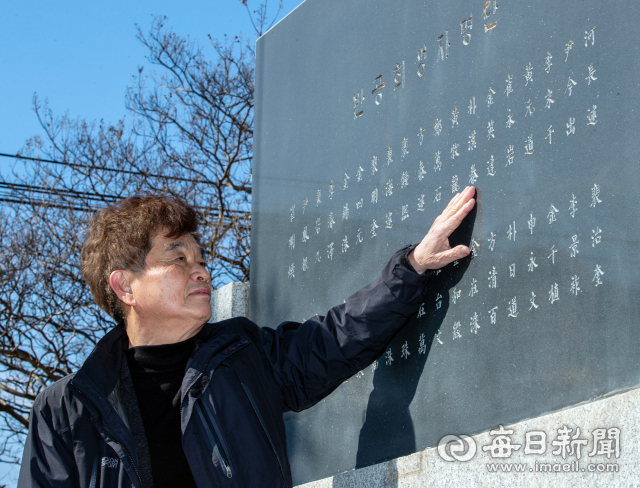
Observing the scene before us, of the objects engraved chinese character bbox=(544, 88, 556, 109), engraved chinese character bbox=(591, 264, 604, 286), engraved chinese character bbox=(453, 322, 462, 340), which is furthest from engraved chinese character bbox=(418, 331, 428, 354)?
engraved chinese character bbox=(544, 88, 556, 109)

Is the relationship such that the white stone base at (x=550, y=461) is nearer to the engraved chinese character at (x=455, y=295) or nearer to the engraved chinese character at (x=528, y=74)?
the engraved chinese character at (x=455, y=295)

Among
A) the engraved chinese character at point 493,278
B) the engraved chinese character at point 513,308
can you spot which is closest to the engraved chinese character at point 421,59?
the engraved chinese character at point 493,278

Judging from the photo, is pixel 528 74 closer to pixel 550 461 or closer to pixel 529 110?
pixel 529 110

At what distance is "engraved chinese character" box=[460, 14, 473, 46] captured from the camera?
2.00 metres

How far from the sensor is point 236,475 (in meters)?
1.79

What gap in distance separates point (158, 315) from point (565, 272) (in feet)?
3.98

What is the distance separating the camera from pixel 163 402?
202cm

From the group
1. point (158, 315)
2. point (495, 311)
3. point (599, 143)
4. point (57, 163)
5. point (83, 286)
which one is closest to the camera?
point (599, 143)

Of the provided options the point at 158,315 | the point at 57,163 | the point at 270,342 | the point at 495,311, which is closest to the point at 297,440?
the point at 270,342

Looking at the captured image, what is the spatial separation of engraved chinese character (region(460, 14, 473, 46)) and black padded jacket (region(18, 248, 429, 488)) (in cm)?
63

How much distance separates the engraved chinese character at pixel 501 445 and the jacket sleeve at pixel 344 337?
45 cm

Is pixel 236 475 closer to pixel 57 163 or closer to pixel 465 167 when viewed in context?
pixel 465 167

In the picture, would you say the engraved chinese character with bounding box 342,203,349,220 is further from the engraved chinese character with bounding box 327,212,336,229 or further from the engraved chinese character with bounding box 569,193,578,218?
the engraved chinese character with bounding box 569,193,578,218

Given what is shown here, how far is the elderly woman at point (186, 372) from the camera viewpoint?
185 cm
